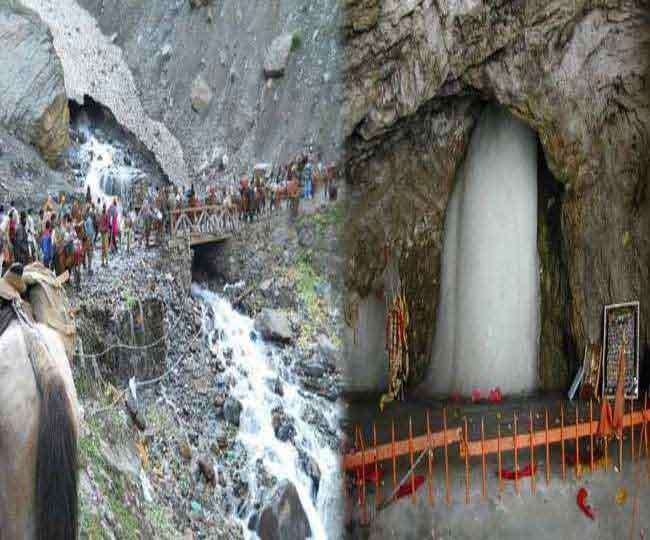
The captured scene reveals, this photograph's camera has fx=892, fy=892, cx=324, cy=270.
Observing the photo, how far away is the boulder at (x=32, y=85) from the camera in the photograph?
1.81 m

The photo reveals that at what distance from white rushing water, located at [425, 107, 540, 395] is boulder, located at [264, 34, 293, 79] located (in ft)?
1.90

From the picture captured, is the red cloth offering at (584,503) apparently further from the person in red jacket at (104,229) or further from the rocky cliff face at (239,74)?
the person in red jacket at (104,229)

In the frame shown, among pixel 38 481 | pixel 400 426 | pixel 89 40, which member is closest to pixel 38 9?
pixel 89 40

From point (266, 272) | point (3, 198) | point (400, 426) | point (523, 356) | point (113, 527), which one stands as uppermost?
point (3, 198)

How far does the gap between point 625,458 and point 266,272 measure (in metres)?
1.23

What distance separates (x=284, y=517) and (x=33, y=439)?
0.87 metres

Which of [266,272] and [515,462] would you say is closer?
[266,272]

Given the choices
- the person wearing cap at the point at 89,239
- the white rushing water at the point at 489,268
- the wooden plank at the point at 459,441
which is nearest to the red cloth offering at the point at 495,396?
the white rushing water at the point at 489,268

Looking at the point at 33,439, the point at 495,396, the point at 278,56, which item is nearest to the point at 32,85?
the point at 278,56

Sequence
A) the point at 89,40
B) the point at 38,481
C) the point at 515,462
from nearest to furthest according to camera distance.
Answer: the point at 38,481 → the point at 89,40 → the point at 515,462

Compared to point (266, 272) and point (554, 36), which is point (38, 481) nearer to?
Answer: point (266, 272)

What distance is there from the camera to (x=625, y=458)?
2537mm

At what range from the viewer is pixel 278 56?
80.2 inches

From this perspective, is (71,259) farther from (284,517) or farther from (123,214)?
(284,517)
